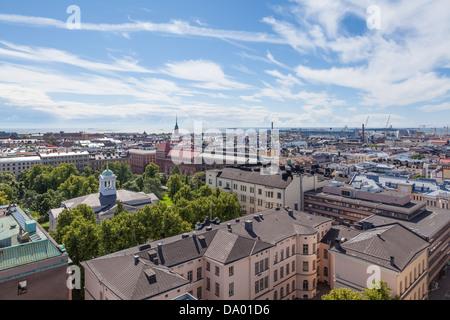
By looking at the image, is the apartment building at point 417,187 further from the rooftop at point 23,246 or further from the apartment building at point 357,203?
the rooftop at point 23,246

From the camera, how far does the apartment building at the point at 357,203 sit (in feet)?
166

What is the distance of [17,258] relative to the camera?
2595 cm

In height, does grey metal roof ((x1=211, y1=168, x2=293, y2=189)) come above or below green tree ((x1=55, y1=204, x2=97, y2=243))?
above

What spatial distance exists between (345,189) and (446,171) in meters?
59.6

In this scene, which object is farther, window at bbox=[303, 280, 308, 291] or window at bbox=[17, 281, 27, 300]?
window at bbox=[303, 280, 308, 291]

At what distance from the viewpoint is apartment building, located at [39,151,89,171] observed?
456ft

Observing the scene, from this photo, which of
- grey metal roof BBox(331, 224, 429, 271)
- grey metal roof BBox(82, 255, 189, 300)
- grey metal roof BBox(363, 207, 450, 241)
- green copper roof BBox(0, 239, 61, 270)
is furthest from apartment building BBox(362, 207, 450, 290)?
green copper roof BBox(0, 239, 61, 270)

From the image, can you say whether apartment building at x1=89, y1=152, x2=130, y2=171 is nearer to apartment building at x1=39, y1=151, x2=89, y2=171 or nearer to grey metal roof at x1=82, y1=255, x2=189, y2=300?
apartment building at x1=39, y1=151, x2=89, y2=171

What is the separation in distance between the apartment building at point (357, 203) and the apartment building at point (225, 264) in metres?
Answer: 12.5

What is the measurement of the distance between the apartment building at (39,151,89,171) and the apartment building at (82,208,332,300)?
11931cm

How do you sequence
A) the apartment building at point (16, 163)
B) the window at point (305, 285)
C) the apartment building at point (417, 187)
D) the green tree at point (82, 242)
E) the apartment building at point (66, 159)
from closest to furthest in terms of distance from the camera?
1. the green tree at point (82, 242)
2. the window at point (305, 285)
3. the apartment building at point (417, 187)
4. the apartment building at point (16, 163)
5. the apartment building at point (66, 159)

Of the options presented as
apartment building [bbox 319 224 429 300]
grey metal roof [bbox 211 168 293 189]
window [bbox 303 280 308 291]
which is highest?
grey metal roof [bbox 211 168 293 189]

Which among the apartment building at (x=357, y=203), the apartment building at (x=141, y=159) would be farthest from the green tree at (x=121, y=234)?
the apartment building at (x=141, y=159)
